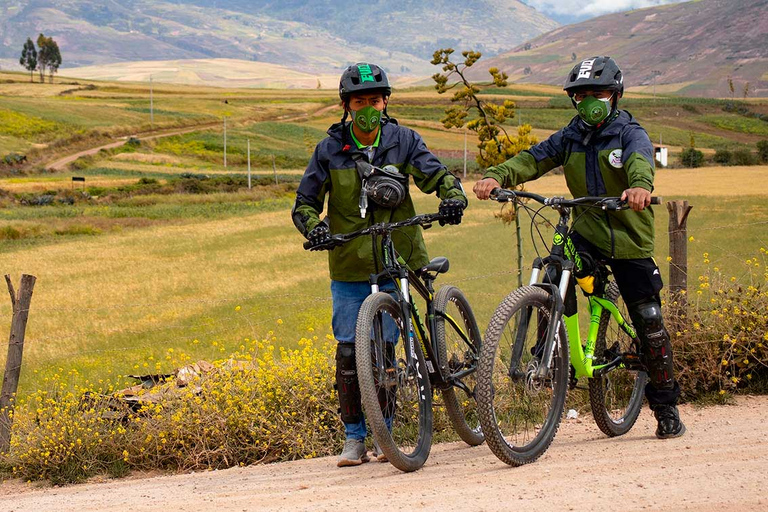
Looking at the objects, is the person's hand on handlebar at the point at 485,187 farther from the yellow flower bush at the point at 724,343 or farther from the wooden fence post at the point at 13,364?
the wooden fence post at the point at 13,364

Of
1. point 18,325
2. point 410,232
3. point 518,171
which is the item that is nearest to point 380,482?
point 410,232

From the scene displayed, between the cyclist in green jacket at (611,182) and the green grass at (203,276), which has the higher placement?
the cyclist in green jacket at (611,182)

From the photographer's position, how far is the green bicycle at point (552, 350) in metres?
5.11

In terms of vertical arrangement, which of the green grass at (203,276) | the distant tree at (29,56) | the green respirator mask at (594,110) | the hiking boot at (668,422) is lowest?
the green grass at (203,276)

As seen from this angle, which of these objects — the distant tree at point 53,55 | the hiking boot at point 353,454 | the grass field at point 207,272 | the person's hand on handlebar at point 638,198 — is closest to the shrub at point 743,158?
the grass field at point 207,272

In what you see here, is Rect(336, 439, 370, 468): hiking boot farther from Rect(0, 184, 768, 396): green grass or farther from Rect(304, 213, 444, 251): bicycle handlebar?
Rect(0, 184, 768, 396): green grass

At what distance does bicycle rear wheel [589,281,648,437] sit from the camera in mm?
6094

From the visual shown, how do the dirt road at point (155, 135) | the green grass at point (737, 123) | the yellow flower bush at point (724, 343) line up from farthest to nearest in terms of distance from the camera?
the green grass at point (737, 123)
the dirt road at point (155, 135)
the yellow flower bush at point (724, 343)

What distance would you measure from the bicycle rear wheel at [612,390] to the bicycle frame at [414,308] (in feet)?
3.08

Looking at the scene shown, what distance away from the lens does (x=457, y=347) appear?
6543mm

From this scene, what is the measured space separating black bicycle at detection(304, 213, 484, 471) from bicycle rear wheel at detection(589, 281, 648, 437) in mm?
841

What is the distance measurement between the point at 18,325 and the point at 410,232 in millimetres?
3858

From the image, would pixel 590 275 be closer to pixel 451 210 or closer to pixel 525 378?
pixel 525 378

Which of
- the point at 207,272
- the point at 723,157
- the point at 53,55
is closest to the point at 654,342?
the point at 207,272
